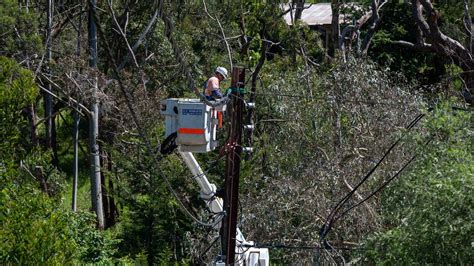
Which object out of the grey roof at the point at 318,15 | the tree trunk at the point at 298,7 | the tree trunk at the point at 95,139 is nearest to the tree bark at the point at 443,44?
the tree trunk at the point at 298,7

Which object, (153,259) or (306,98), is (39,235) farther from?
(153,259)

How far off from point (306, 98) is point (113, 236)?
906 centimetres

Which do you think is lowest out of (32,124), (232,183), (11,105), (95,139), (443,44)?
(32,124)

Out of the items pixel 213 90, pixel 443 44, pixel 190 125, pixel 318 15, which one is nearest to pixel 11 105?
pixel 190 125

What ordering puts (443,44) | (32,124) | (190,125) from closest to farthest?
(190,125), (443,44), (32,124)

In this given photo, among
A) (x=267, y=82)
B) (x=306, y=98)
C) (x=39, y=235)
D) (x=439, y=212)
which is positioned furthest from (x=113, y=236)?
(x=439, y=212)

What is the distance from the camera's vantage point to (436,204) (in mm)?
10930

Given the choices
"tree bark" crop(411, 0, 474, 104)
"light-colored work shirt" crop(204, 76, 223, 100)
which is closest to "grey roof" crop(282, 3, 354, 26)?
"tree bark" crop(411, 0, 474, 104)

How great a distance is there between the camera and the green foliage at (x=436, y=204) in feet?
35.1

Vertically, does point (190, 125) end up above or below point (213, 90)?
below

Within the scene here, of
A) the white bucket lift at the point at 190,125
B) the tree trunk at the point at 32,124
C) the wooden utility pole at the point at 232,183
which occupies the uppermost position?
the white bucket lift at the point at 190,125

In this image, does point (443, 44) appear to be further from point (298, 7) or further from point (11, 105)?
point (11, 105)

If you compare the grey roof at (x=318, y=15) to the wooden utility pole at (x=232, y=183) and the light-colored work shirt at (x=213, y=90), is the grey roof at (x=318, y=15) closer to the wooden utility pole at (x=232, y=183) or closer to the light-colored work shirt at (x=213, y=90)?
the wooden utility pole at (x=232, y=183)

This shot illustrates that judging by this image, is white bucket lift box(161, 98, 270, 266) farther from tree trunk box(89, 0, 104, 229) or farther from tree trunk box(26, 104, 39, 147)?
tree trunk box(26, 104, 39, 147)
